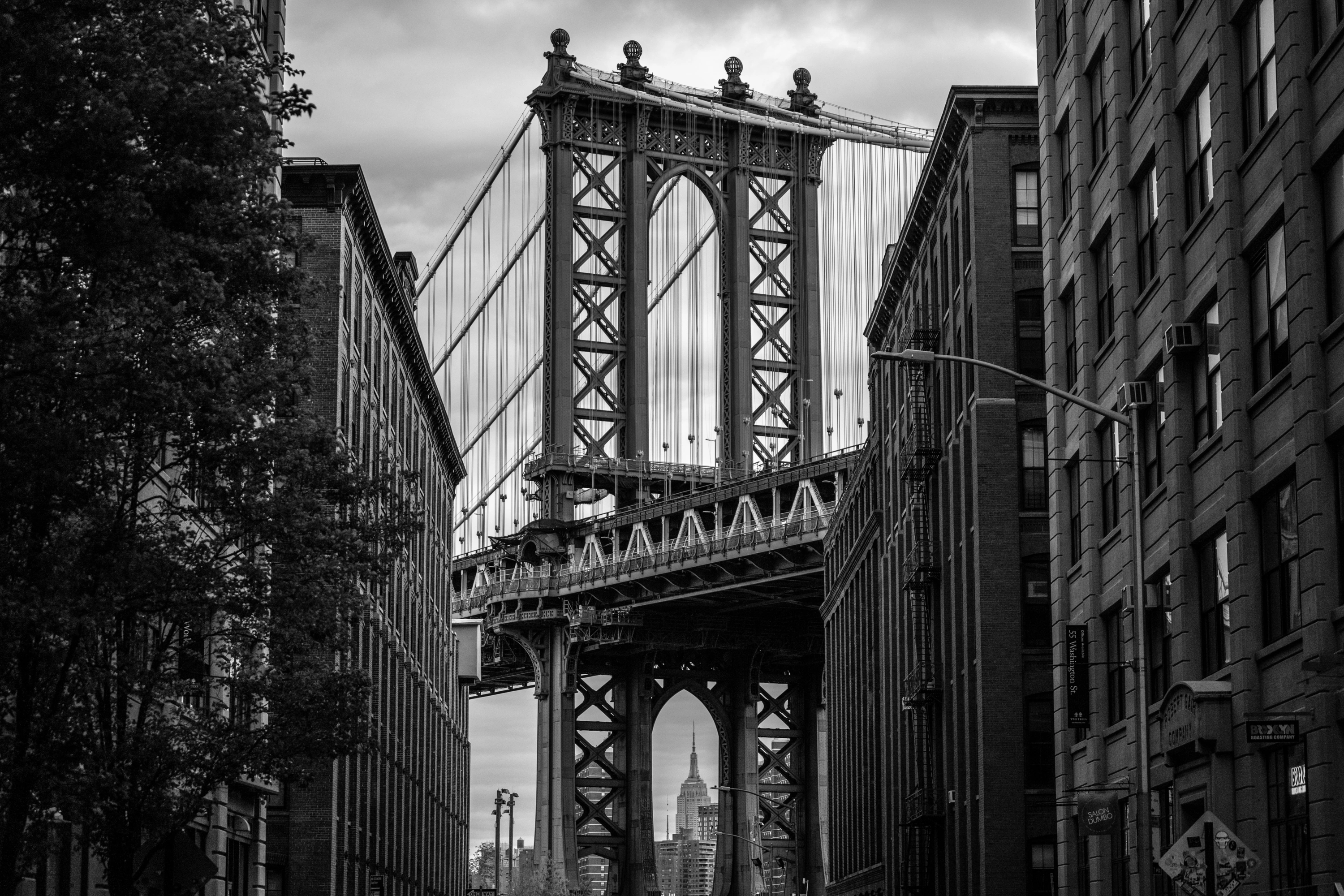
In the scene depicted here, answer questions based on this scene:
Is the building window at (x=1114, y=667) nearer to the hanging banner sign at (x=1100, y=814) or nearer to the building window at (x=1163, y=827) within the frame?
the building window at (x=1163, y=827)

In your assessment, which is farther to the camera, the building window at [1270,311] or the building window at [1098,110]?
the building window at [1098,110]

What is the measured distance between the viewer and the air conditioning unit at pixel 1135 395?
3087 cm

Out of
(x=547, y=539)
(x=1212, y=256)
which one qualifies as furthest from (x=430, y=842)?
(x=1212, y=256)

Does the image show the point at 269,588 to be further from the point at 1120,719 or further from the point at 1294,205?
the point at 1120,719

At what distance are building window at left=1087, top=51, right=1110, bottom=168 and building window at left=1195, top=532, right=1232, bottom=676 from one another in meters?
9.90

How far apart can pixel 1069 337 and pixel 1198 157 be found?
9.60 meters

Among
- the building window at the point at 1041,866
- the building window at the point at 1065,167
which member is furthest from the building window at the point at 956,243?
the building window at the point at 1041,866

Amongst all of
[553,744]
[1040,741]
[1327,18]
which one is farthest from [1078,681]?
[553,744]

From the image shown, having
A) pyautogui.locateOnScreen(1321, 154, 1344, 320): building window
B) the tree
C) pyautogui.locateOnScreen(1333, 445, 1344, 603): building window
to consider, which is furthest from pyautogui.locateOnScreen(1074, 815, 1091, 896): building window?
the tree

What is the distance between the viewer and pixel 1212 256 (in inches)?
1172

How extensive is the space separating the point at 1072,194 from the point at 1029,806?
18.8 m

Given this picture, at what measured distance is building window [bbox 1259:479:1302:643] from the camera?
1024 inches

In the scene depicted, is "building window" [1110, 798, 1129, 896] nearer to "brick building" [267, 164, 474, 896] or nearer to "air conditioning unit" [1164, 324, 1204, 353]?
"air conditioning unit" [1164, 324, 1204, 353]

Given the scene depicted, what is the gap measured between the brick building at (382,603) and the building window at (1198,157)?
15007mm
